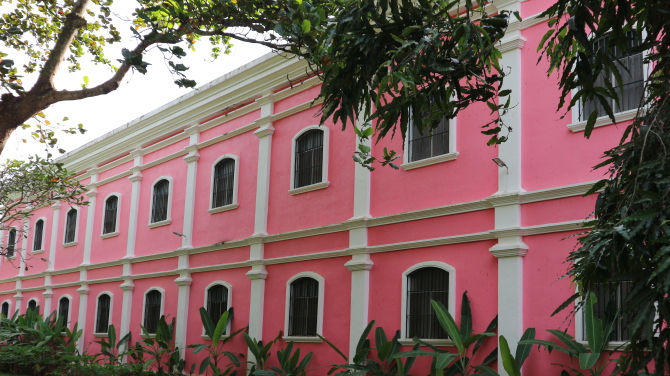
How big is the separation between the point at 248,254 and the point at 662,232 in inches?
445

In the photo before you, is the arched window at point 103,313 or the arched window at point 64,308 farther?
the arched window at point 64,308

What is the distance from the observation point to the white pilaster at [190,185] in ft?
54.0

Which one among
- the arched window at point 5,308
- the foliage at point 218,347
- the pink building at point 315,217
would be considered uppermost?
the pink building at point 315,217

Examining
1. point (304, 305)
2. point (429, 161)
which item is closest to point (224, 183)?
point (304, 305)

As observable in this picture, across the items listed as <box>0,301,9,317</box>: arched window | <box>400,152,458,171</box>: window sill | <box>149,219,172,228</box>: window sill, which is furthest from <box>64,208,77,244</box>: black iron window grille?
<box>400,152,458,171</box>: window sill

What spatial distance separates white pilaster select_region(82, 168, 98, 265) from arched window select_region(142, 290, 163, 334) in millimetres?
3707

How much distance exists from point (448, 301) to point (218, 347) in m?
5.81

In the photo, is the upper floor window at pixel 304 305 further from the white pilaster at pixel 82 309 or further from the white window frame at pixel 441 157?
the white pilaster at pixel 82 309

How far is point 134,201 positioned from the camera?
18.8 metres

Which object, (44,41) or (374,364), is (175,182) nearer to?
(44,41)

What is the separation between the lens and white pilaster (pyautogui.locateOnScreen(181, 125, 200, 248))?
16469 mm

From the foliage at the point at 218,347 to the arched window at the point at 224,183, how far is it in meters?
2.34

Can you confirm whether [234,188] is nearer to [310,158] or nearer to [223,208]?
[223,208]

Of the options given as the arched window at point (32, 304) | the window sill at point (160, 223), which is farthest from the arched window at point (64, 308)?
the window sill at point (160, 223)
